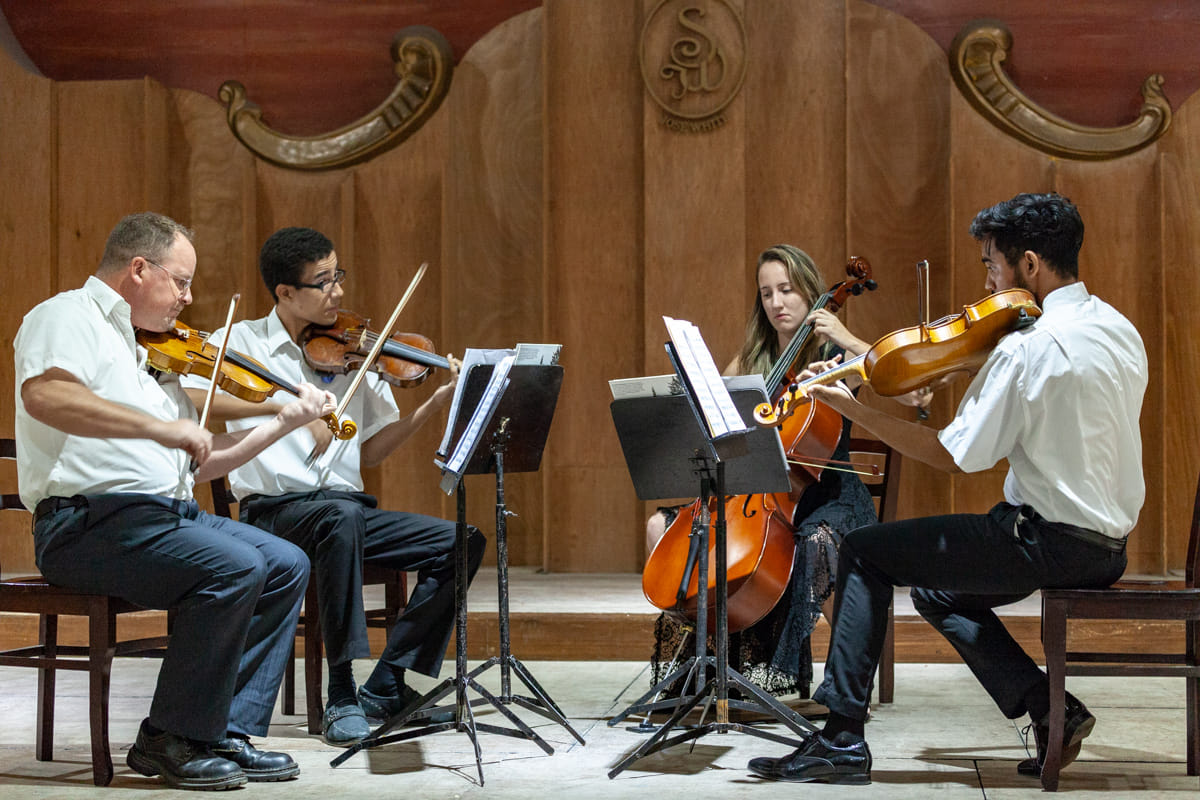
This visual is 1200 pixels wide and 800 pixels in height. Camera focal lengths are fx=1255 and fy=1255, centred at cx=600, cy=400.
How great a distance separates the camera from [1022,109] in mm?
5293

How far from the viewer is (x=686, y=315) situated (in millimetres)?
5277

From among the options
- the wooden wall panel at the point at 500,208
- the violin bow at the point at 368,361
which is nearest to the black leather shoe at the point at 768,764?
the violin bow at the point at 368,361

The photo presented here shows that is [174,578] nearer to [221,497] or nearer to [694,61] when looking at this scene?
[221,497]

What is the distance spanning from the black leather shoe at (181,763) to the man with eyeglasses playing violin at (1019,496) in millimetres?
1233

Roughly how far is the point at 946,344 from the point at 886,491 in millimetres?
1155

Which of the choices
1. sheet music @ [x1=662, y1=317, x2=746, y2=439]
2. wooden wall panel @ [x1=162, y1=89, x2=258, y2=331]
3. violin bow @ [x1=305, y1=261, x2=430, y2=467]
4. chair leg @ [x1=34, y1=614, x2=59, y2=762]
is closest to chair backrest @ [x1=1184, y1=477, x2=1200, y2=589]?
sheet music @ [x1=662, y1=317, x2=746, y2=439]

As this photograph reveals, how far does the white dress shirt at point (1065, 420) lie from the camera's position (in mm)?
2787

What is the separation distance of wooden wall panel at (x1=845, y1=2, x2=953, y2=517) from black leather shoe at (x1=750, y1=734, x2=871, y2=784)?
2.64 metres

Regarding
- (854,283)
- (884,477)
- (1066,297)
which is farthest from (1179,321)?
(1066,297)

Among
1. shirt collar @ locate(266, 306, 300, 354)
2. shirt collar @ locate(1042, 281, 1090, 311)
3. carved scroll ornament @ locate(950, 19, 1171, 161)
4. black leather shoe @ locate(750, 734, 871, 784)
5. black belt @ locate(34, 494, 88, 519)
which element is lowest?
black leather shoe @ locate(750, 734, 871, 784)

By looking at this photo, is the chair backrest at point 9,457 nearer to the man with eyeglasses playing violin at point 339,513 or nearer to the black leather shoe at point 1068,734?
the man with eyeglasses playing violin at point 339,513

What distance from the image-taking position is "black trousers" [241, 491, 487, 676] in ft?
11.2

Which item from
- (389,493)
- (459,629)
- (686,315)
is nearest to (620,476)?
(686,315)

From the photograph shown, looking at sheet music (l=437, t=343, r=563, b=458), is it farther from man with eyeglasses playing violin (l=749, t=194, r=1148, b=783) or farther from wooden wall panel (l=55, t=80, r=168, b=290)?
wooden wall panel (l=55, t=80, r=168, b=290)
